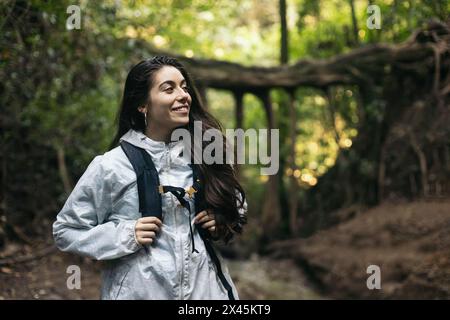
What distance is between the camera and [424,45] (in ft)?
25.0

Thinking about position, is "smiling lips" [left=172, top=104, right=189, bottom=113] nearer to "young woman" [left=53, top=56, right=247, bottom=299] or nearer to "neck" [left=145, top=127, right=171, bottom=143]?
"young woman" [left=53, top=56, right=247, bottom=299]

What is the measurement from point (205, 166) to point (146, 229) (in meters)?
0.47

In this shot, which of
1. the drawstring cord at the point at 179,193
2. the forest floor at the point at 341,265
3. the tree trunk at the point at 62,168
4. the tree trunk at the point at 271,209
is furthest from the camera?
the tree trunk at the point at 271,209

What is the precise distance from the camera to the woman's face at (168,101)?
2.45 m

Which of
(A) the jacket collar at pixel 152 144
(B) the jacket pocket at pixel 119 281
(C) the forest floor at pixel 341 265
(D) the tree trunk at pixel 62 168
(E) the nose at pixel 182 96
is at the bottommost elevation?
(C) the forest floor at pixel 341 265

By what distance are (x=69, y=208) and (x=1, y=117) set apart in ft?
12.4

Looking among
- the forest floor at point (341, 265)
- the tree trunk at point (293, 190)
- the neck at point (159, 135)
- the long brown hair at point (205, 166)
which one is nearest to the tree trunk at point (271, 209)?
the tree trunk at point (293, 190)

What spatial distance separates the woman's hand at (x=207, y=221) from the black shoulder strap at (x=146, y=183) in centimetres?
20

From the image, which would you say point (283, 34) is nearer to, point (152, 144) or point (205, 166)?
point (205, 166)

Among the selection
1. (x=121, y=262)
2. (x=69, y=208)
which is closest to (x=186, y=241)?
(x=121, y=262)

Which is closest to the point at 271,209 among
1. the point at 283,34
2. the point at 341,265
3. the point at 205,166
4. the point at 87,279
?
the point at 341,265

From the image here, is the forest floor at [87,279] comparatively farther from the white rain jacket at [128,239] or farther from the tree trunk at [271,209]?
the white rain jacket at [128,239]

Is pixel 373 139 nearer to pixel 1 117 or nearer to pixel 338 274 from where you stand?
pixel 338 274

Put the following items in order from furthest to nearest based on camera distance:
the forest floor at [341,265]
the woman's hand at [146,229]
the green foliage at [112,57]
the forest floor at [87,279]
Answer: the green foliage at [112,57]
the forest floor at [341,265]
the forest floor at [87,279]
the woman's hand at [146,229]
